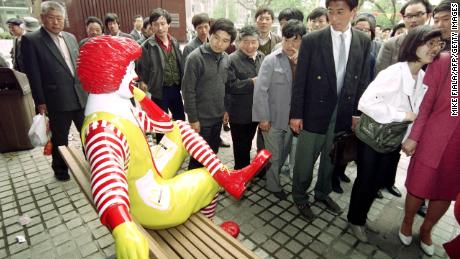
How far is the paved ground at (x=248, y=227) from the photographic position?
274cm

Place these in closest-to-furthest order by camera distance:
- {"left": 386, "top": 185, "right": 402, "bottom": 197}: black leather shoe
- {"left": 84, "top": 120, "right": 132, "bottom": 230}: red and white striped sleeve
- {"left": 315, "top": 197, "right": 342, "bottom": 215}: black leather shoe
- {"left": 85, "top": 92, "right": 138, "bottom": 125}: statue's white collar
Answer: {"left": 84, "top": 120, "right": 132, "bottom": 230}: red and white striped sleeve → {"left": 85, "top": 92, "right": 138, "bottom": 125}: statue's white collar → {"left": 315, "top": 197, "right": 342, "bottom": 215}: black leather shoe → {"left": 386, "top": 185, "right": 402, "bottom": 197}: black leather shoe

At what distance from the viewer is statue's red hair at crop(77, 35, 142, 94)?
1.58 m

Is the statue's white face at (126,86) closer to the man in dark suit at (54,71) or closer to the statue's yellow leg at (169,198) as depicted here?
the statue's yellow leg at (169,198)

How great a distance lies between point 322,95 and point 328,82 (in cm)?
14

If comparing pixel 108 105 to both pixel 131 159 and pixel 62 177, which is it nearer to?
pixel 131 159

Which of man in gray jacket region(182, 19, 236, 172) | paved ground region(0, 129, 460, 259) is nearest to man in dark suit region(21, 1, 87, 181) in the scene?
paved ground region(0, 129, 460, 259)

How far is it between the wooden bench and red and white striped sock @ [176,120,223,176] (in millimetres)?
381

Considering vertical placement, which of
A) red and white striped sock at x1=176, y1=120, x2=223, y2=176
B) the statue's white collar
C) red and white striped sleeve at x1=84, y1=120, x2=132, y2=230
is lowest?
red and white striped sock at x1=176, y1=120, x2=223, y2=176

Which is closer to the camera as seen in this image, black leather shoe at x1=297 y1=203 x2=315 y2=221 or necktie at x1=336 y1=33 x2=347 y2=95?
necktie at x1=336 y1=33 x2=347 y2=95

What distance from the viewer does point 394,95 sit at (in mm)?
2396

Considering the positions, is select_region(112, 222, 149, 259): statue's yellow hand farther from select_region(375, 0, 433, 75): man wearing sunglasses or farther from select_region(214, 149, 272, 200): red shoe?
select_region(375, 0, 433, 75): man wearing sunglasses

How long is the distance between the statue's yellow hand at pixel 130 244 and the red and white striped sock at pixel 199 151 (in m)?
0.90

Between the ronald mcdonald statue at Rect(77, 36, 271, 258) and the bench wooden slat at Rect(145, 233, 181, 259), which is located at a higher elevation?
the ronald mcdonald statue at Rect(77, 36, 271, 258)

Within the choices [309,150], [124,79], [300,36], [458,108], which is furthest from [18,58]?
[458,108]
